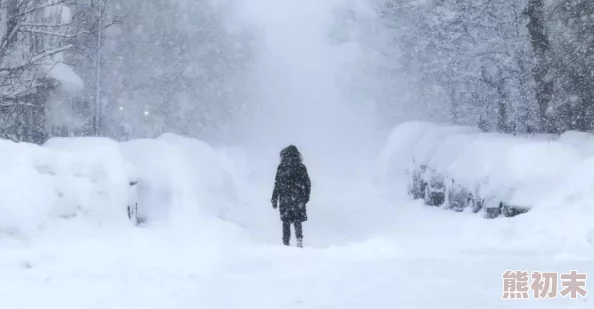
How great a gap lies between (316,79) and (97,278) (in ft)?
420

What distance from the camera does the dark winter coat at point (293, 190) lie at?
1016 cm

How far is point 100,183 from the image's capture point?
855 cm

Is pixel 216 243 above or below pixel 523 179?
below

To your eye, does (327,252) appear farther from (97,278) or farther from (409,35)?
(409,35)

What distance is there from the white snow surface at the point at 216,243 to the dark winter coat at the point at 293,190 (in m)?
0.54

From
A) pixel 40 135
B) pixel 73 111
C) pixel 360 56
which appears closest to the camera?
pixel 40 135

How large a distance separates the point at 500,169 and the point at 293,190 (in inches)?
157

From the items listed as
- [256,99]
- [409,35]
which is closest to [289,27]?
[256,99]

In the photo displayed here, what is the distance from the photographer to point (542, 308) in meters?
5.71

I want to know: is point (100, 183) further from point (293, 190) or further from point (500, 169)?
point (500, 169)

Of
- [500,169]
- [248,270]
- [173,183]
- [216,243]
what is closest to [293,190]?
[216,243]

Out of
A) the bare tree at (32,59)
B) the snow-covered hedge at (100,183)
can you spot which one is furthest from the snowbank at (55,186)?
Answer: the bare tree at (32,59)

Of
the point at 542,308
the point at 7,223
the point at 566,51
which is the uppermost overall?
the point at 566,51

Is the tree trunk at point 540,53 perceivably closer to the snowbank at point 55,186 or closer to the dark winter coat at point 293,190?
the dark winter coat at point 293,190
